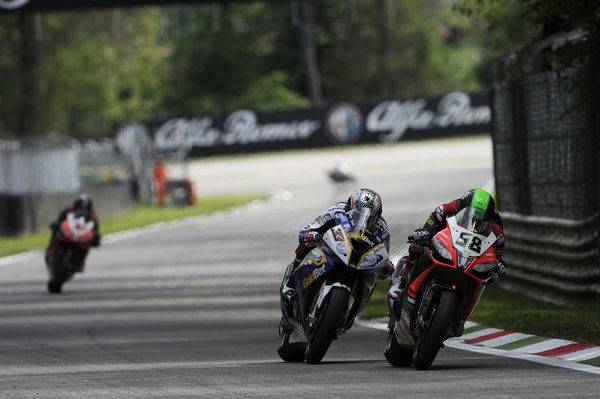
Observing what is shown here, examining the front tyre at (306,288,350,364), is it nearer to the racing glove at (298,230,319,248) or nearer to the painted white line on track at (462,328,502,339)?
the racing glove at (298,230,319,248)

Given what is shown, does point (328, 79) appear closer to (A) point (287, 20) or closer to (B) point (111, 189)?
(A) point (287, 20)

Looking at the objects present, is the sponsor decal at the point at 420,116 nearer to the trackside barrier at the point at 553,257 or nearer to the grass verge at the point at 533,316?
the trackside barrier at the point at 553,257

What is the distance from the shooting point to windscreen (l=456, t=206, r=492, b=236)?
1009 cm

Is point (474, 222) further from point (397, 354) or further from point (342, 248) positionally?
point (397, 354)

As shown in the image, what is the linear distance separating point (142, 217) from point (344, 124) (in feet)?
57.8

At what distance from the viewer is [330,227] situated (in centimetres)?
1102

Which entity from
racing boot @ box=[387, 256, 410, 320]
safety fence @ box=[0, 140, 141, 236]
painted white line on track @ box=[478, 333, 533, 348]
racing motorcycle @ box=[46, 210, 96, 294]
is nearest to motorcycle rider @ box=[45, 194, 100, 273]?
racing motorcycle @ box=[46, 210, 96, 294]

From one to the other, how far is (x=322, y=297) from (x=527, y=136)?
22.2ft

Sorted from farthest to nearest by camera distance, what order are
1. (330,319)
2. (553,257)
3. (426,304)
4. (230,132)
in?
(230,132)
(553,257)
(330,319)
(426,304)

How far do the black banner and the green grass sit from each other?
937 cm

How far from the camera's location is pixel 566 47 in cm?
1519

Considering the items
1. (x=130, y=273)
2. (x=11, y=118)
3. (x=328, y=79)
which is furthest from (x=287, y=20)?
(x=130, y=273)

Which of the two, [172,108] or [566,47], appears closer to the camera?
[566,47]

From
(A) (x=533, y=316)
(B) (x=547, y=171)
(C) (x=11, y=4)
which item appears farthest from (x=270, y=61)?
(A) (x=533, y=316)
